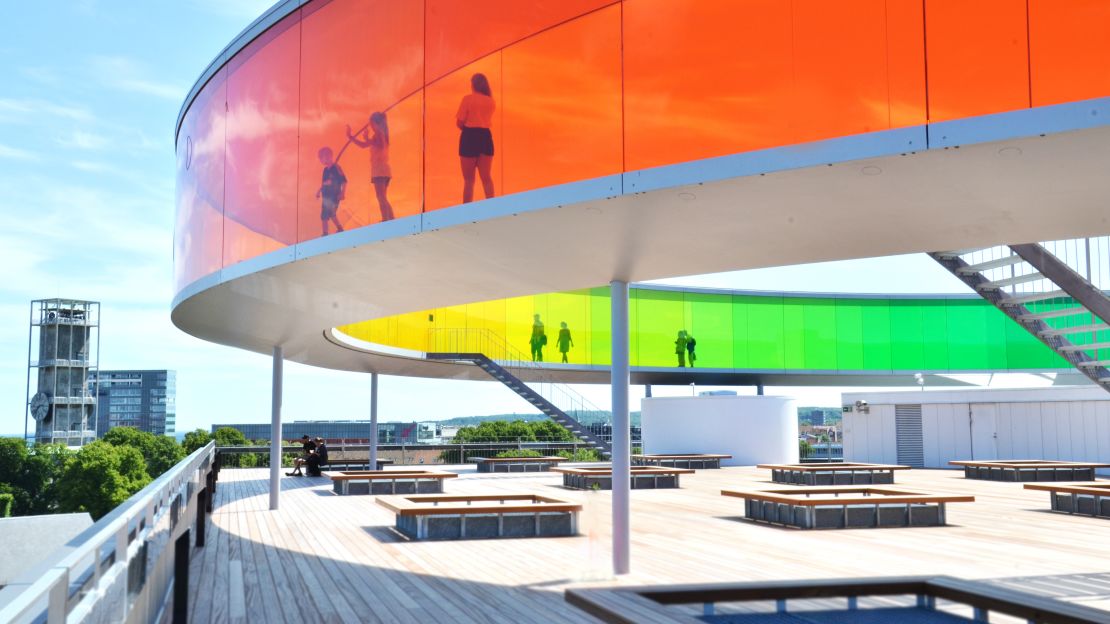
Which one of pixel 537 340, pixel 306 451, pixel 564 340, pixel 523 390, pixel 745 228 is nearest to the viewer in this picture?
pixel 745 228

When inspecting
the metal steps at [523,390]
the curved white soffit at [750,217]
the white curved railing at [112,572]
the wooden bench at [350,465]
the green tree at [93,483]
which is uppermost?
the curved white soffit at [750,217]

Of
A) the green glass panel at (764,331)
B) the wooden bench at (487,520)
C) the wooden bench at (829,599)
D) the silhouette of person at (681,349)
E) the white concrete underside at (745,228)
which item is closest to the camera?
the wooden bench at (829,599)

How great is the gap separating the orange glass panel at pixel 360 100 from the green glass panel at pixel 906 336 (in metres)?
32.6

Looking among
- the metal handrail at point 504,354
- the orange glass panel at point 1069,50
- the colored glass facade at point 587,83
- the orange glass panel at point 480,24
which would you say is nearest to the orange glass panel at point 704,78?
the colored glass facade at point 587,83

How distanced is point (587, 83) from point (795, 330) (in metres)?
32.3

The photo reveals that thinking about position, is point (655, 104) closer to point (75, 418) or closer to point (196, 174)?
point (196, 174)

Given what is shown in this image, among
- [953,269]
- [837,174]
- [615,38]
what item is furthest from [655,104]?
[953,269]

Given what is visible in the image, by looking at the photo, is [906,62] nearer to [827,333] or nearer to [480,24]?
[480,24]

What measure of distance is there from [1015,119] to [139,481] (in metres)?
80.7

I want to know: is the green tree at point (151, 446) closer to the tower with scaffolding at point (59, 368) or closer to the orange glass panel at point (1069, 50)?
the tower with scaffolding at point (59, 368)

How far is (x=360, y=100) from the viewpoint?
32.1ft

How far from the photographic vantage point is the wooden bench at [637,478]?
77.5 ft

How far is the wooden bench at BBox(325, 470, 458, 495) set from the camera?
22.0 meters

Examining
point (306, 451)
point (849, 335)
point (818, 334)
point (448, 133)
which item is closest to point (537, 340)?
point (306, 451)
